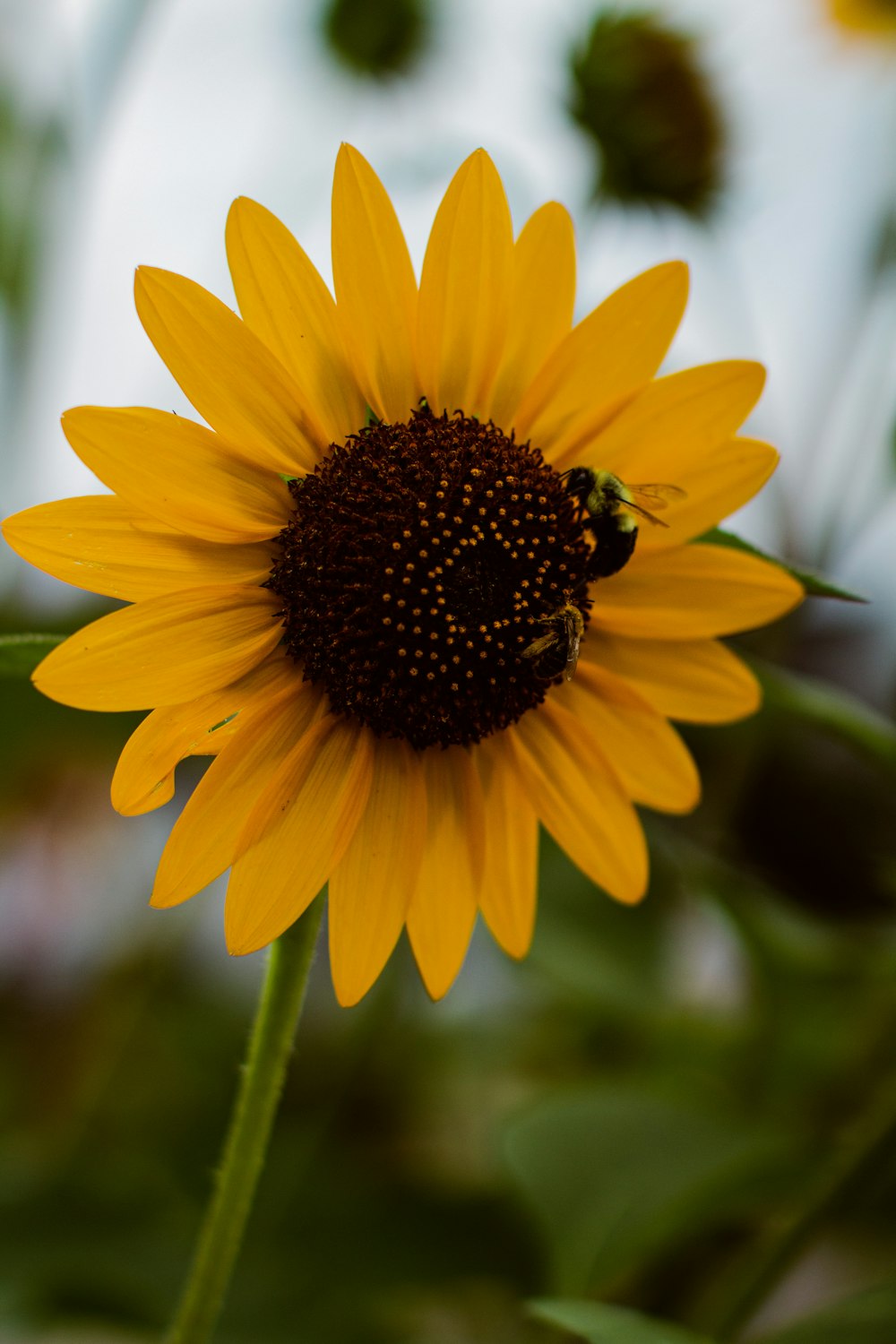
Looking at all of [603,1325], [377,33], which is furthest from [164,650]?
[377,33]

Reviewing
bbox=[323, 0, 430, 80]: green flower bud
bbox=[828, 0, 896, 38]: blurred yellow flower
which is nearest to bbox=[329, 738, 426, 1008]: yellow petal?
bbox=[323, 0, 430, 80]: green flower bud

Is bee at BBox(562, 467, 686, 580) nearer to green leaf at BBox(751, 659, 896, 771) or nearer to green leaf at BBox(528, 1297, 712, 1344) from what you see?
green leaf at BBox(751, 659, 896, 771)

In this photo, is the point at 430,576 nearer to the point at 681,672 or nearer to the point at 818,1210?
the point at 681,672

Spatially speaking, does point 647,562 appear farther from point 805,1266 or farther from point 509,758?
point 805,1266

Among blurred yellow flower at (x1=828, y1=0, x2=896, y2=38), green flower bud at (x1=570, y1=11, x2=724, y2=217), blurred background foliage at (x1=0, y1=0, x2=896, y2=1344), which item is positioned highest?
blurred yellow flower at (x1=828, y1=0, x2=896, y2=38)

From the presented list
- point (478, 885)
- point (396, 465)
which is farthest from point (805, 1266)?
point (396, 465)

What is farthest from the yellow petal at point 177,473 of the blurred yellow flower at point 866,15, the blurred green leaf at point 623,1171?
the blurred yellow flower at point 866,15
